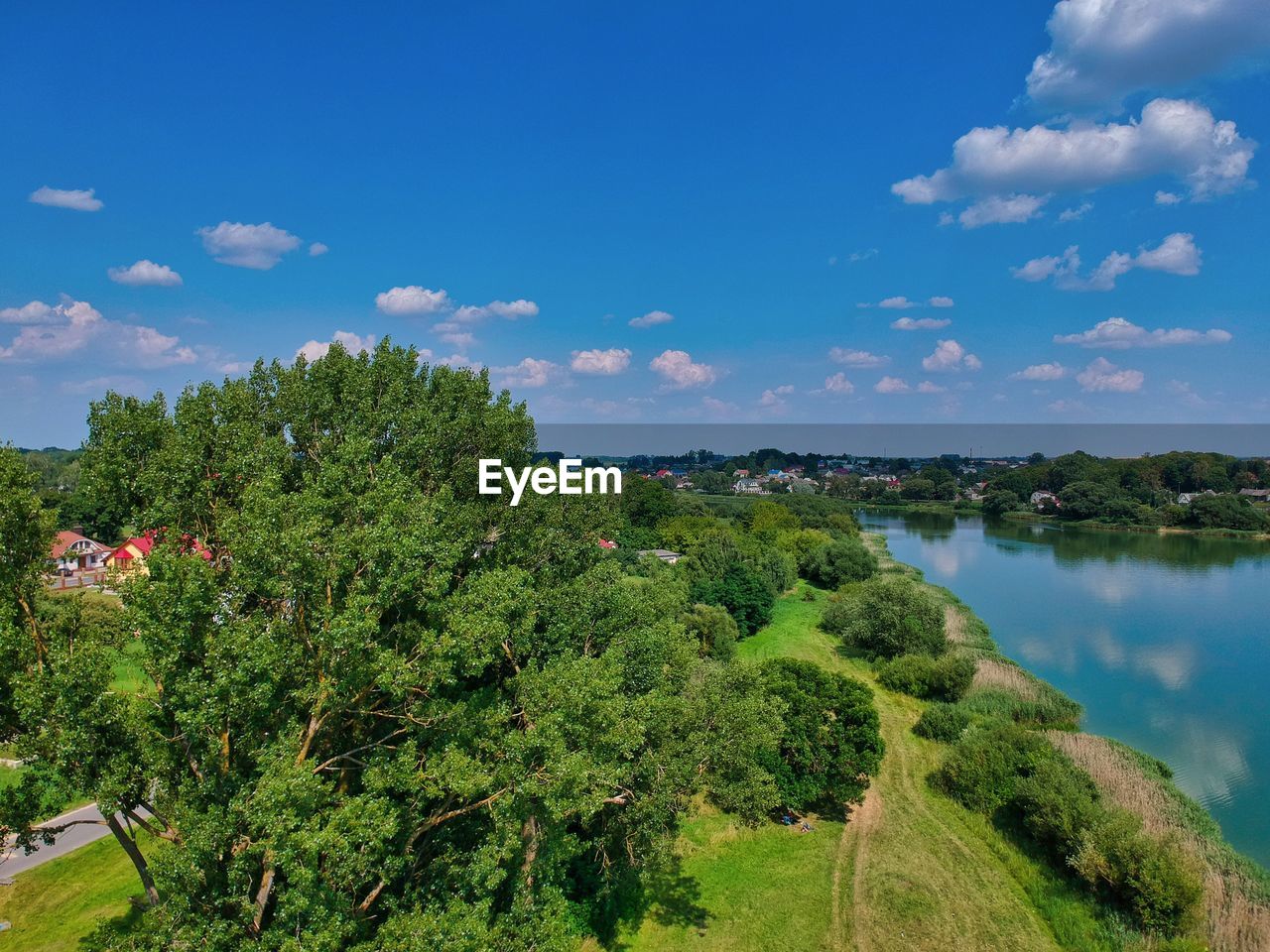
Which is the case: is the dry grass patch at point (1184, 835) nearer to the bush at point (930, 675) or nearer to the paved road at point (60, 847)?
the bush at point (930, 675)

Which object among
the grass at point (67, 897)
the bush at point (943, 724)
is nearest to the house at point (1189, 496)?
the bush at point (943, 724)

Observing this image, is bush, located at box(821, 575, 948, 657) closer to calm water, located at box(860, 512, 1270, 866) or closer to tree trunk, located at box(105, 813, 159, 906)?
calm water, located at box(860, 512, 1270, 866)

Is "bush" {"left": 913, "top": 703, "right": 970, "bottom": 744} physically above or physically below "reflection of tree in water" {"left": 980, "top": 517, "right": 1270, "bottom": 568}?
below

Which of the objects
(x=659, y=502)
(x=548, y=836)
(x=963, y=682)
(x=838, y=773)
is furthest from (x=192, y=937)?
(x=659, y=502)

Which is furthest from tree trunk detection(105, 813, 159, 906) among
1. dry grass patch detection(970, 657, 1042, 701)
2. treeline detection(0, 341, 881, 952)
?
dry grass patch detection(970, 657, 1042, 701)

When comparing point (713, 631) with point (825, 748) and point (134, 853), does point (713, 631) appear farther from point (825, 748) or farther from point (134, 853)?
point (134, 853)

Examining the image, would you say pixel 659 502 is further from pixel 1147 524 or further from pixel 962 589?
pixel 1147 524
